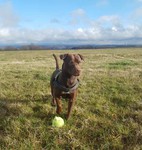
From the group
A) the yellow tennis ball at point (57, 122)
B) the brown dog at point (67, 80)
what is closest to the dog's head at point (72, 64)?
the brown dog at point (67, 80)

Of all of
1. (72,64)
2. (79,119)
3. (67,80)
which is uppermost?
(72,64)

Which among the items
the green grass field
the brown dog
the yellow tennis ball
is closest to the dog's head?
the brown dog

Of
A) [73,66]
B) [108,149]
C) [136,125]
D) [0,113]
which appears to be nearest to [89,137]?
[108,149]

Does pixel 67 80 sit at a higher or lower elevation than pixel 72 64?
lower

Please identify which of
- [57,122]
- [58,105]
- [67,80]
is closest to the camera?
[57,122]

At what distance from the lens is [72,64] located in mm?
5906

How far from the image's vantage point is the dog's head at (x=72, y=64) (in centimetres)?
577

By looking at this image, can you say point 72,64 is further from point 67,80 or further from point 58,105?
point 58,105

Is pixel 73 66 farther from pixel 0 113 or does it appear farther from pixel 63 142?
pixel 0 113

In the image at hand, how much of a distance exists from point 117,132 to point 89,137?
64 centimetres

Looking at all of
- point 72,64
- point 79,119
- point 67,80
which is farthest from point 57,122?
point 72,64

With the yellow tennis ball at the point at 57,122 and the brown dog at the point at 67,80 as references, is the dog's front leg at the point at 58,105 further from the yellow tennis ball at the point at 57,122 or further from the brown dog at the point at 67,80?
the yellow tennis ball at the point at 57,122

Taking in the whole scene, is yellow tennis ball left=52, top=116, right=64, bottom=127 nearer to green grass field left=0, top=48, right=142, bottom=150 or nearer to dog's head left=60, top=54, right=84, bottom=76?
green grass field left=0, top=48, right=142, bottom=150

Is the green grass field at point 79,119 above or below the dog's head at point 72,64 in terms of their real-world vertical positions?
below
